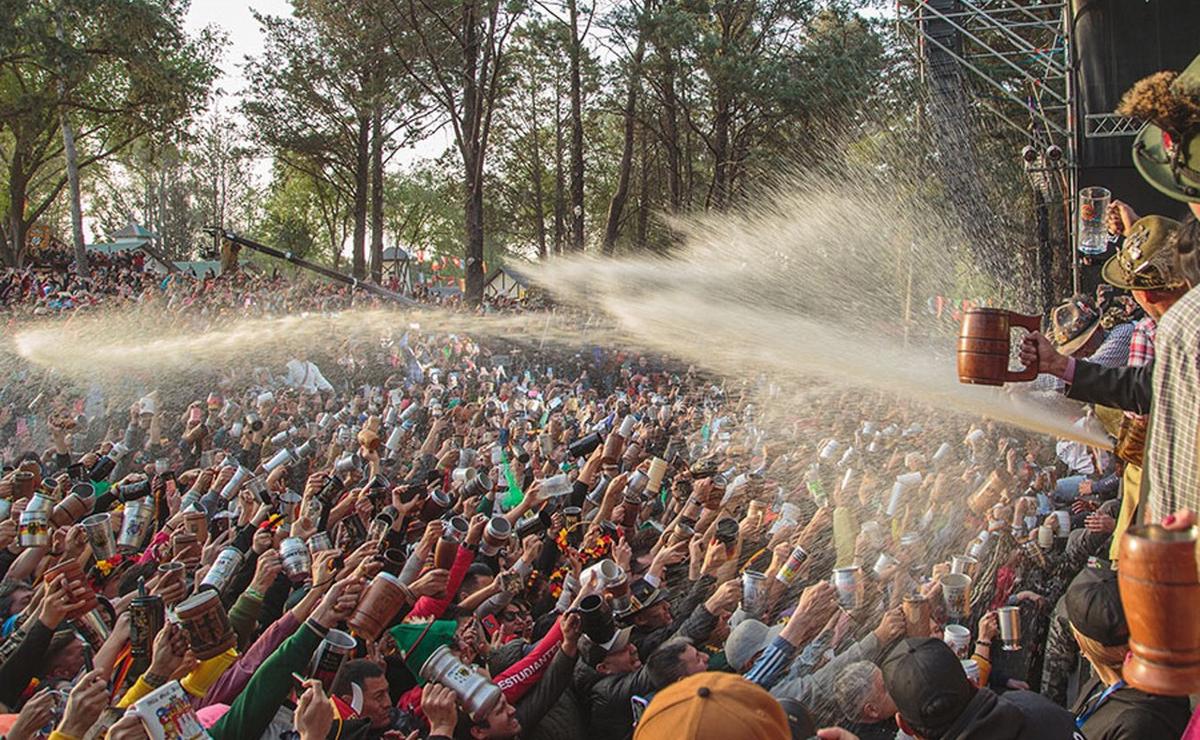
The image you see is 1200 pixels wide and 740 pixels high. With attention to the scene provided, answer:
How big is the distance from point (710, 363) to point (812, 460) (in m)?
7.33

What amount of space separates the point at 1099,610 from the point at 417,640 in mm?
2762

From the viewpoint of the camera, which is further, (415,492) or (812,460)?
(812,460)

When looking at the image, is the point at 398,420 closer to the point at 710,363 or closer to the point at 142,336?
the point at 710,363

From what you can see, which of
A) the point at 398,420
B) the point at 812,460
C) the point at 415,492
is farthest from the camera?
the point at 398,420

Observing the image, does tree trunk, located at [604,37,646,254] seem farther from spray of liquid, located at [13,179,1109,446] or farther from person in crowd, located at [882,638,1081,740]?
person in crowd, located at [882,638,1081,740]

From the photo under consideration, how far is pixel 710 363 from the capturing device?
56.9ft

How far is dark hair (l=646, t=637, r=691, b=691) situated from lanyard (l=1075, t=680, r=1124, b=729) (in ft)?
4.46

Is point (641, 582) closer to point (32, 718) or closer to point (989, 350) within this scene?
point (989, 350)

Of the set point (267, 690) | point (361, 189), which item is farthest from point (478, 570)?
point (361, 189)

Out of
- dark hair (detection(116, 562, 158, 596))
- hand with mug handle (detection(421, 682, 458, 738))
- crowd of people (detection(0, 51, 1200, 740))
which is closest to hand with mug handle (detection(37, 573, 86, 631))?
crowd of people (detection(0, 51, 1200, 740))

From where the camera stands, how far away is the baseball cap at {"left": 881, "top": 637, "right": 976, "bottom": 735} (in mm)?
2936

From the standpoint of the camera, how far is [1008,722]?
2.93 m

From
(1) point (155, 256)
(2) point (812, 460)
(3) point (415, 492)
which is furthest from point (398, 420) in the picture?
(1) point (155, 256)

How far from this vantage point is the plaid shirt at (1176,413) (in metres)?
2.04
